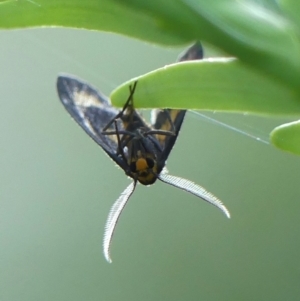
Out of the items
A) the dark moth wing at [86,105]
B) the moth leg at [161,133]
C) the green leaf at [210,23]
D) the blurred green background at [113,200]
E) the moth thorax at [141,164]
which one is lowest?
the blurred green background at [113,200]

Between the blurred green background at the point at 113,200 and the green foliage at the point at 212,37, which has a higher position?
the green foliage at the point at 212,37

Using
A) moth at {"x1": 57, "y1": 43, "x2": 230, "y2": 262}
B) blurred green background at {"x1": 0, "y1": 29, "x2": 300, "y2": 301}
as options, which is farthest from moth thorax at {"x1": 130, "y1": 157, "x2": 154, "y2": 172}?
blurred green background at {"x1": 0, "y1": 29, "x2": 300, "y2": 301}

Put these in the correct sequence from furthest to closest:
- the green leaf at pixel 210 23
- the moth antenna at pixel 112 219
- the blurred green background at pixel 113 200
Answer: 1. the blurred green background at pixel 113 200
2. the moth antenna at pixel 112 219
3. the green leaf at pixel 210 23

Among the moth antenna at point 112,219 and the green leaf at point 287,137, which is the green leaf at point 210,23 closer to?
the green leaf at point 287,137

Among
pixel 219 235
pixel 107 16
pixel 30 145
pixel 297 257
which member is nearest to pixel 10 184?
pixel 30 145

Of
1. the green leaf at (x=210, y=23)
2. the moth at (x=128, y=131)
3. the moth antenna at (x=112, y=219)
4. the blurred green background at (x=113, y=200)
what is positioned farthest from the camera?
Result: the blurred green background at (x=113, y=200)

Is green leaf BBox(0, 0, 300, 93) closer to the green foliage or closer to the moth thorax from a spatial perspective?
the green foliage

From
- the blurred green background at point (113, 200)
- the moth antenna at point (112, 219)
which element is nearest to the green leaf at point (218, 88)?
the moth antenna at point (112, 219)

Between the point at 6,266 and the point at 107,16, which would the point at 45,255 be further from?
the point at 107,16
